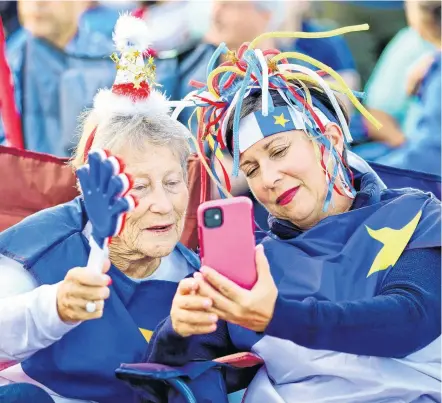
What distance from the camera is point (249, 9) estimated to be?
164 cm

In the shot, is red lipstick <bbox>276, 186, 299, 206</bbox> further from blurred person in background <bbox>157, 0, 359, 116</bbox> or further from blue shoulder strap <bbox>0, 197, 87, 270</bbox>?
blurred person in background <bbox>157, 0, 359, 116</bbox>

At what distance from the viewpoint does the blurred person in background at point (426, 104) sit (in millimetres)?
1668

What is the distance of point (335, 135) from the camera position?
1235 mm

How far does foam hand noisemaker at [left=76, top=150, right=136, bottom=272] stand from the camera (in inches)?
38.7

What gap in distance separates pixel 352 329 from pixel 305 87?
0.40 meters

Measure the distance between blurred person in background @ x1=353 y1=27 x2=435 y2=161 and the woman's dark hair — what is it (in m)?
0.47

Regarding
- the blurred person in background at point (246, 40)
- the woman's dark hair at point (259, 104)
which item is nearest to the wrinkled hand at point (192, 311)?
the woman's dark hair at point (259, 104)

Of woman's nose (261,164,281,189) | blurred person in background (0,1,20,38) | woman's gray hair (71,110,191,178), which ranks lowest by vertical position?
woman's nose (261,164,281,189)

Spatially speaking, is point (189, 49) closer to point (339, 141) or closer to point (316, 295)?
point (339, 141)

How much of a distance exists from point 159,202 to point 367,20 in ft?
2.45

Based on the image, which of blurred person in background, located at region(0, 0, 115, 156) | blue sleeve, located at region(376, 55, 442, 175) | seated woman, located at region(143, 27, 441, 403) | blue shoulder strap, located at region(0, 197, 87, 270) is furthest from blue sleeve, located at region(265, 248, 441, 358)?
blurred person in background, located at region(0, 0, 115, 156)

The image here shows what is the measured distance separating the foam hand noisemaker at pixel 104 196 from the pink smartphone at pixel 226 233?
0.09 m

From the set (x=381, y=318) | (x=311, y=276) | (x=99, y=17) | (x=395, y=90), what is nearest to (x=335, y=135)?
(x=311, y=276)

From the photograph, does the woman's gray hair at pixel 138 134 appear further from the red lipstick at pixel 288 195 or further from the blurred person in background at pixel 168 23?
the blurred person in background at pixel 168 23
